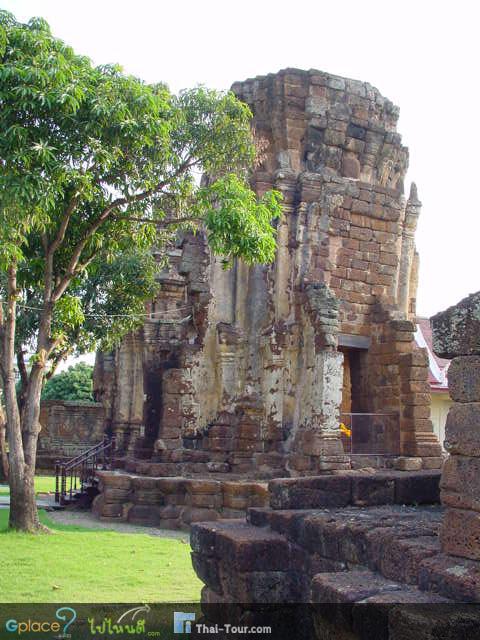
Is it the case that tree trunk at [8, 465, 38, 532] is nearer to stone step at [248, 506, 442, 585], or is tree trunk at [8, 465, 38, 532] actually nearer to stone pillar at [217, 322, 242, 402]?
stone pillar at [217, 322, 242, 402]

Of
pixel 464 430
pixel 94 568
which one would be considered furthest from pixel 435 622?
pixel 94 568

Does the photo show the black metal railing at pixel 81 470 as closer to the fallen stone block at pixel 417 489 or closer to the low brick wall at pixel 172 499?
the low brick wall at pixel 172 499

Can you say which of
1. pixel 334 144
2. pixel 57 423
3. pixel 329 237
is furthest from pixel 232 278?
pixel 57 423

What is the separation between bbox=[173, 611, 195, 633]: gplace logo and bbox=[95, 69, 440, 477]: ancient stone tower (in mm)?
6271

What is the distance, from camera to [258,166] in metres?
14.6

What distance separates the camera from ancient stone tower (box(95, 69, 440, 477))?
44.1 ft

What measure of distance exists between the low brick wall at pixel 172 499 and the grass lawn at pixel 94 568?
1.27m

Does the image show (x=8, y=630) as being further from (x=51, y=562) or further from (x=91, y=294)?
(x=91, y=294)

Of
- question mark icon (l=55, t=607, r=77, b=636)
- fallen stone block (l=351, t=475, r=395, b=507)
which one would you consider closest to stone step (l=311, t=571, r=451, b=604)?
fallen stone block (l=351, t=475, r=395, b=507)

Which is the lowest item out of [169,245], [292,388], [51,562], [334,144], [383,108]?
[51,562]

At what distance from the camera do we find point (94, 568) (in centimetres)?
886

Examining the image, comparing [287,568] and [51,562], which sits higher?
[287,568]

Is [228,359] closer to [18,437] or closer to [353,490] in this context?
[18,437]

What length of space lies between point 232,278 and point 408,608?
10941 millimetres
